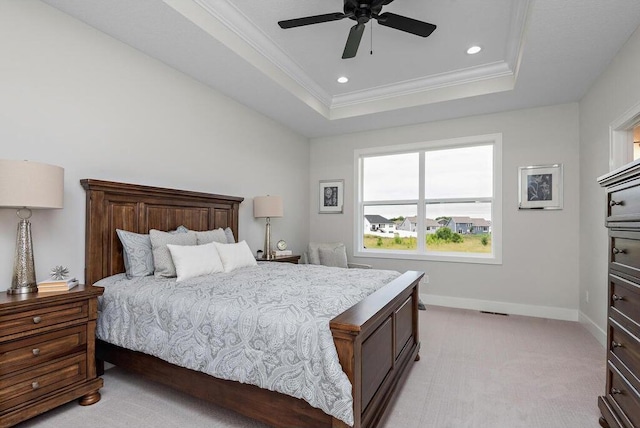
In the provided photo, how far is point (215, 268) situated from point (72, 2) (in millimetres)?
2230

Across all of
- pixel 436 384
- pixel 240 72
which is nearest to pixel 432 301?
pixel 436 384

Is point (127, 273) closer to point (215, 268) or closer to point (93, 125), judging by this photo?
point (215, 268)

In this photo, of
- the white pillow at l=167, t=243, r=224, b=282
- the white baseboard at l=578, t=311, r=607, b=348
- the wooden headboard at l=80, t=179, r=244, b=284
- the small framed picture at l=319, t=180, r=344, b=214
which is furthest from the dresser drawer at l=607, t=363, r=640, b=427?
the small framed picture at l=319, t=180, r=344, b=214

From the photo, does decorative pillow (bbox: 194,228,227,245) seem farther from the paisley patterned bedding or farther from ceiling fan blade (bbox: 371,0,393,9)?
ceiling fan blade (bbox: 371,0,393,9)

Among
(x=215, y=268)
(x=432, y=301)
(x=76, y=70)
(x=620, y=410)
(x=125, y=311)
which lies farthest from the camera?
(x=432, y=301)

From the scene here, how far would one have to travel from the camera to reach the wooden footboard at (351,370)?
5.20 feet

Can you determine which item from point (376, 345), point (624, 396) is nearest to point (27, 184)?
point (376, 345)

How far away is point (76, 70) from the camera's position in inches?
103

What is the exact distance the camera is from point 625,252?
1.75m

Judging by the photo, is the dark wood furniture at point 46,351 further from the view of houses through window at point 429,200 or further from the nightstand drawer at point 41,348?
the view of houses through window at point 429,200

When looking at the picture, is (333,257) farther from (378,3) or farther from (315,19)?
(378,3)

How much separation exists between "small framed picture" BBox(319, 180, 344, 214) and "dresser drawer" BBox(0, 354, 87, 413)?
4.02 m

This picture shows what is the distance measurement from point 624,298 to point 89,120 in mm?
3767

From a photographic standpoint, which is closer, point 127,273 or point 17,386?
point 17,386
